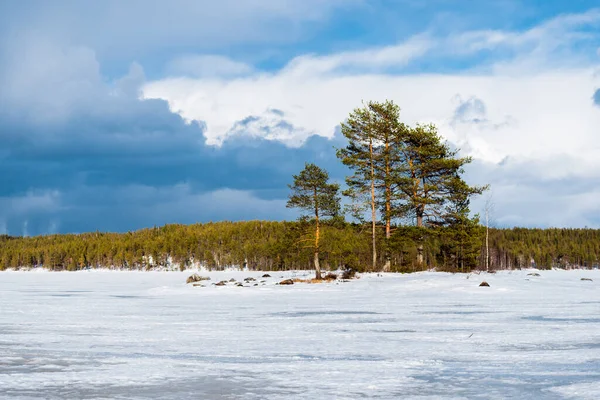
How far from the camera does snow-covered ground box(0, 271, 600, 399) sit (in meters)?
8.99

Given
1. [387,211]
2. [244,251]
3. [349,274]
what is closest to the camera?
[349,274]

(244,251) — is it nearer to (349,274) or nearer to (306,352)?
(349,274)

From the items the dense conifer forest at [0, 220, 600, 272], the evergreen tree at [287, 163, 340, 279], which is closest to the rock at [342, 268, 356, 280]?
the evergreen tree at [287, 163, 340, 279]

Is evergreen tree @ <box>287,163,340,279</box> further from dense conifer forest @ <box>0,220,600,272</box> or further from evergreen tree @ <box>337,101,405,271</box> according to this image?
dense conifer forest @ <box>0,220,600,272</box>

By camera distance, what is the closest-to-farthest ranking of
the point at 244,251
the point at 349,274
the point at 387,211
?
1. the point at 349,274
2. the point at 387,211
3. the point at 244,251

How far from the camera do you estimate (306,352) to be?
12.6m

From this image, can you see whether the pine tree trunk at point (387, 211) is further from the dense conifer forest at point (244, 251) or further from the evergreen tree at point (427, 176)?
the dense conifer forest at point (244, 251)

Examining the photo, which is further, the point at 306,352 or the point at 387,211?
the point at 387,211

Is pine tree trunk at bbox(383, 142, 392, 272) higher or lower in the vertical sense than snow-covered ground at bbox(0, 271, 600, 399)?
higher

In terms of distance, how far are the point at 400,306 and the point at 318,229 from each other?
2338 centimetres

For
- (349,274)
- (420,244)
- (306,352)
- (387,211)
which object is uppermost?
(387,211)

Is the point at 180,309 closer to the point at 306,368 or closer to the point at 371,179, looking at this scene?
the point at 306,368

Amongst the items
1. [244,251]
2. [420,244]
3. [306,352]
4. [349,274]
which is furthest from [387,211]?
[244,251]

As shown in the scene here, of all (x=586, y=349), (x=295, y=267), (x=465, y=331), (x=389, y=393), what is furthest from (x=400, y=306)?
(x=295, y=267)
